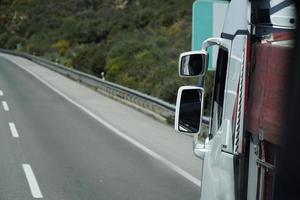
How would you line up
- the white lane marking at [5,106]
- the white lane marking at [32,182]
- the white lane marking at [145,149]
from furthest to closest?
the white lane marking at [5,106], the white lane marking at [145,149], the white lane marking at [32,182]

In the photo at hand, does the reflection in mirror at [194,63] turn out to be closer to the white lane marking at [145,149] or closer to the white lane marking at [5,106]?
the white lane marking at [145,149]

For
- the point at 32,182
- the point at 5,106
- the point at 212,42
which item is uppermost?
the point at 212,42

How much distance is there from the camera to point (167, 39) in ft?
159

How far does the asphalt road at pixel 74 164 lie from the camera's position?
358 inches

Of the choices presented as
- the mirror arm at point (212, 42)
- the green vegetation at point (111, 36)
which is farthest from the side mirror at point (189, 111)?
the green vegetation at point (111, 36)

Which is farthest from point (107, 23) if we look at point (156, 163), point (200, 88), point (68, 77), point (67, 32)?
point (200, 88)

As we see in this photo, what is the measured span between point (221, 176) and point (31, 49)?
6697 cm

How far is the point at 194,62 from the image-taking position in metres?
4.73

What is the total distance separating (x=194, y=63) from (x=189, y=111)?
357 millimetres

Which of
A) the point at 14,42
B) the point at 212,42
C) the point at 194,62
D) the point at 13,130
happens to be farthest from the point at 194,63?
the point at 14,42

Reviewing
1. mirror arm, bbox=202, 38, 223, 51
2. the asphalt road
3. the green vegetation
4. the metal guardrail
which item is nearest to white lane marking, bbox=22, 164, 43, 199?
the asphalt road

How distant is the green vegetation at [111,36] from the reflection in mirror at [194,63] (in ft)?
60.3

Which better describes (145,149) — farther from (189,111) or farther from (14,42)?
A: (14,42)

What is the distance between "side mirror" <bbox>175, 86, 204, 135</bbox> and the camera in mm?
4660
